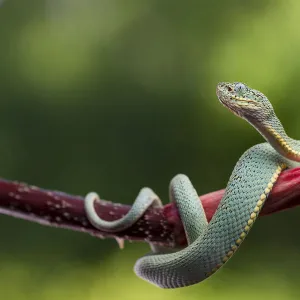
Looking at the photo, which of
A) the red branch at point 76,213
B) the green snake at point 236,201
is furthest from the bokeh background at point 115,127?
the green snake at point 236,201

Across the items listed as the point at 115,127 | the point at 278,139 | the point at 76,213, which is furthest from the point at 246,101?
the point at 115,127

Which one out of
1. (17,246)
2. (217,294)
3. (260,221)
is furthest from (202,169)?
(17,246)

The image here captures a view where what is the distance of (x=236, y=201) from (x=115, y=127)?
0.84 metres

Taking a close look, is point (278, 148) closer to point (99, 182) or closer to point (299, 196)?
point (299, 196)

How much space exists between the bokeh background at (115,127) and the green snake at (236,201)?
45 cm

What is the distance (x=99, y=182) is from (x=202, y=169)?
334mm

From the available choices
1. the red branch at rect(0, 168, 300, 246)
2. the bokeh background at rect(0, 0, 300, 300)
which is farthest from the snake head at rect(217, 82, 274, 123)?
the bokeh background at rect(0, 0, 300, 300)

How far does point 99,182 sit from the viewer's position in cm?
152

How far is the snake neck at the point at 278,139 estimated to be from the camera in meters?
0.75

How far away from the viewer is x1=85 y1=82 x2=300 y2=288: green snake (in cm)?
72

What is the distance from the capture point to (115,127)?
1521 millimetres

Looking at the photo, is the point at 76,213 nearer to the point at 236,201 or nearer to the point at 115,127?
the point at 236,201

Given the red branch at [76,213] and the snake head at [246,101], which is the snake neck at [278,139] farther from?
the red branch at [76,213]

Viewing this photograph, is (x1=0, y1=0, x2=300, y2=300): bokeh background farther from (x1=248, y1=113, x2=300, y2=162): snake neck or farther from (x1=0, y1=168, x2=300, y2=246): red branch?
(x1=248, y1=113, x2=300, y2=162): snake neck
